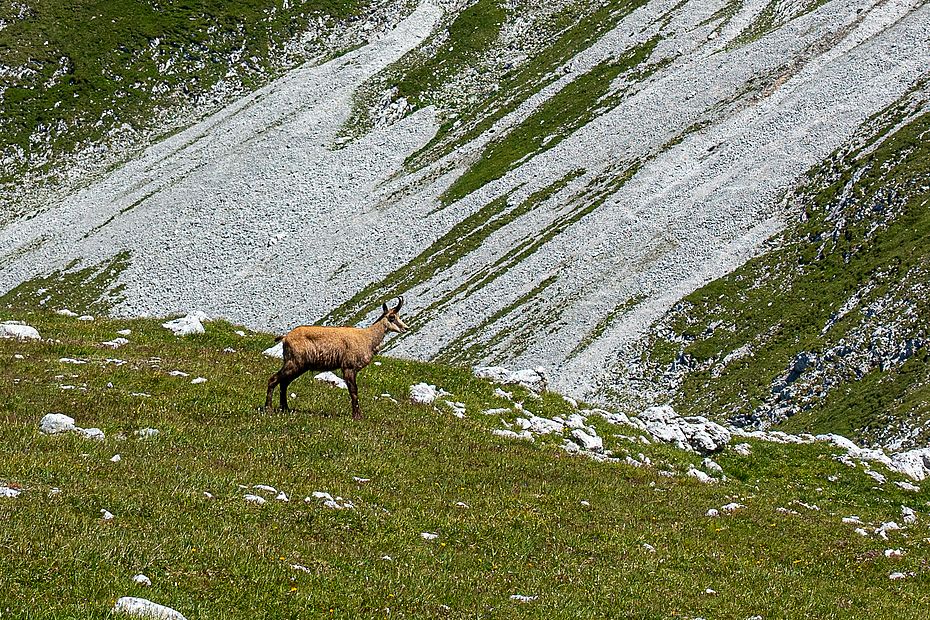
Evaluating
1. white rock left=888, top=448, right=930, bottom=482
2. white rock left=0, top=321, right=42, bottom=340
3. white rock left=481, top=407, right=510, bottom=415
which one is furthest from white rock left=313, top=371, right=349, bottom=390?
white rock left=888, top=448, right=930, bottom=482

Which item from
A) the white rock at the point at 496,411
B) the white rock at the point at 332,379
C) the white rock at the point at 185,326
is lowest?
the white rock at the point at 496,411

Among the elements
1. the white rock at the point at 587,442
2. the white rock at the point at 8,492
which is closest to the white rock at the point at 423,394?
the white rock at the point at 587,442

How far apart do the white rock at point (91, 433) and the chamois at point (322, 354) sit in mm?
4300

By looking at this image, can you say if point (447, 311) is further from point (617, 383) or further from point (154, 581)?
point (154, 581)

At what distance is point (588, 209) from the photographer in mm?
81562

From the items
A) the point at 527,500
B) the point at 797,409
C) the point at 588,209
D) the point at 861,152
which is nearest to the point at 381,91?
the point at 588,209

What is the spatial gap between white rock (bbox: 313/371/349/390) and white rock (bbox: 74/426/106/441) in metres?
8.15

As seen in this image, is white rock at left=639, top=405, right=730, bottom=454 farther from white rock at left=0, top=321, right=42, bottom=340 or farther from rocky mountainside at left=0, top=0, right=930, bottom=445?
rocky mountainside at left=0, top=0, right=930, bottom=445

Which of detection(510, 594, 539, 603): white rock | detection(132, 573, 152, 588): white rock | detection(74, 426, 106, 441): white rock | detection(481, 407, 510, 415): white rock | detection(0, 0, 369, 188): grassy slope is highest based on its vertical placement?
detection(0, 0, 369, 188): grassy slope

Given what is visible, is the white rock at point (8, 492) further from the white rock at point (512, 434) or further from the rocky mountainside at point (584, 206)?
the rocky mountainside at point (584, 206)

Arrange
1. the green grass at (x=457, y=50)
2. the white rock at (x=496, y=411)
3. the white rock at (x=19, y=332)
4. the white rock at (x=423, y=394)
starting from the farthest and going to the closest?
the green grass at (x=457, y=50), the white rock at (x=19, y=332), the white rock at (x=496, y=411), the white rock at (x=423, y=394)

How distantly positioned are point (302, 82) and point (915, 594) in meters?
116

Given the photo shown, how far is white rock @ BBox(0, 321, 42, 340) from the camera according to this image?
24320 millimetres

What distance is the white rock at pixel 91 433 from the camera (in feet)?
50.9
